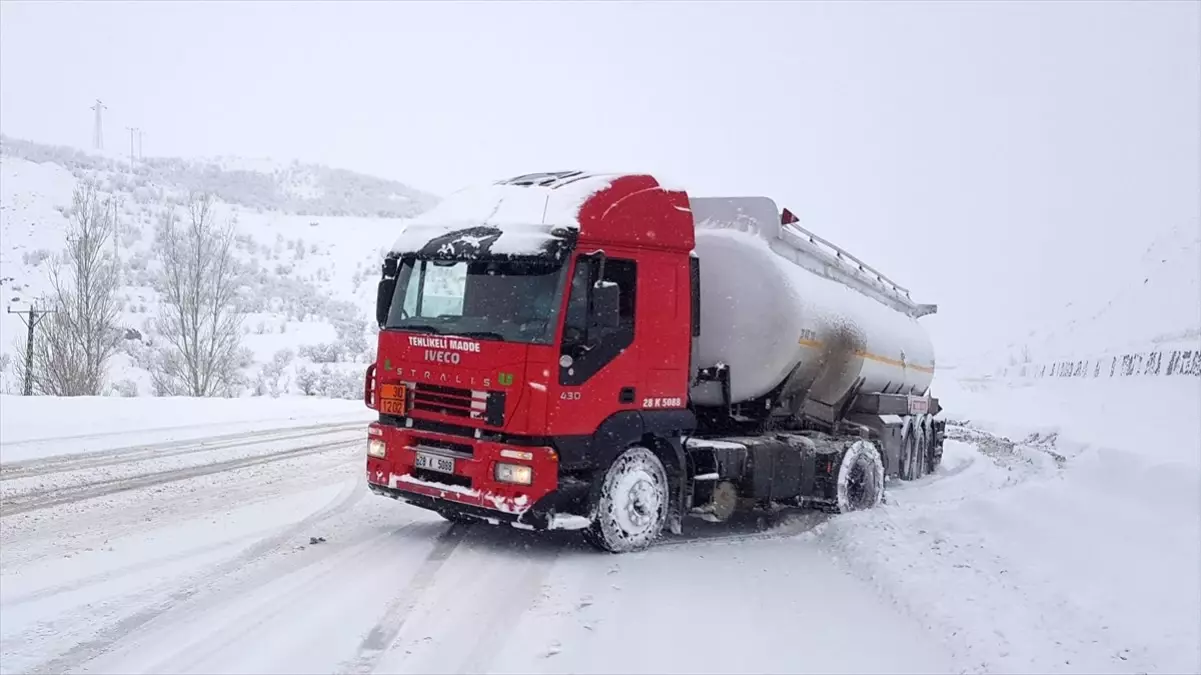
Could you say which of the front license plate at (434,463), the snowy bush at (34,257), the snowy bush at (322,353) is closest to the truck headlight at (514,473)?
the front license plate at (434,463)

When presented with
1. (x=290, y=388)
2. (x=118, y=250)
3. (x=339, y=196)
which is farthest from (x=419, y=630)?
(x=339, y=196)

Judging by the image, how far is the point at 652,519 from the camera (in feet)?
25.8

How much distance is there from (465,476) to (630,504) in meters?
1.55

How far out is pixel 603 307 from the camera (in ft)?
23.3

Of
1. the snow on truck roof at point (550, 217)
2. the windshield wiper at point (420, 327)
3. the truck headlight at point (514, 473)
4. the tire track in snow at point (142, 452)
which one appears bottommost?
the tire track in snow at point (142, 452)

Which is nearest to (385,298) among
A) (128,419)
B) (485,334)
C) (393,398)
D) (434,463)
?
(393,398)

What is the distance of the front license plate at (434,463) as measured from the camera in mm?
7266

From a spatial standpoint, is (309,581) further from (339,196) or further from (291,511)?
(339,196)

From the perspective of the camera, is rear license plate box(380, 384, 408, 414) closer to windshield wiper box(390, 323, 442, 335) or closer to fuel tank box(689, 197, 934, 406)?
windshield wiper box(390, 323, 442, 335)

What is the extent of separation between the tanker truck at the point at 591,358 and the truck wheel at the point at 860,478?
956 millimetres

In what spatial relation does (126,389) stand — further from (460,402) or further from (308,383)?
(460,402)

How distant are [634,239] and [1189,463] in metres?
9.27

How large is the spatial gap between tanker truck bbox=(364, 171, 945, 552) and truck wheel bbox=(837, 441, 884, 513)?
956 mm

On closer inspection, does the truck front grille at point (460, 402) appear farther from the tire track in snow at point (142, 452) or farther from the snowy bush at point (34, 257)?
the snowy bush at point (34, 257)
